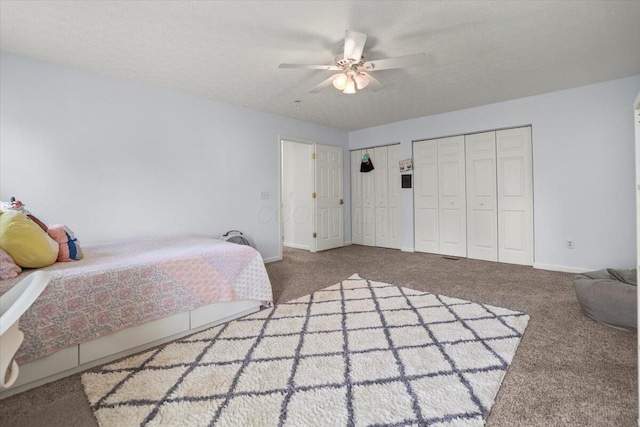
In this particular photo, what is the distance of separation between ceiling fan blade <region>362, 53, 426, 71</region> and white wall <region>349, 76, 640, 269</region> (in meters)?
2.59

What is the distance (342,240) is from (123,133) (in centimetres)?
399

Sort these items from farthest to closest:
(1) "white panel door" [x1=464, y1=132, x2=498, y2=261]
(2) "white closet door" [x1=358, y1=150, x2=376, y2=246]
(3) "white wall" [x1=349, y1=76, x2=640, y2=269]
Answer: (2) "white closet door" [x1=358, y1=150, x2=376, y2=246] → (1) "white panel door" [x1=464, y1=132, x2=498, y2=261] → (3) "white wall" [x1=349, y1=76, x2=640, y2=269]

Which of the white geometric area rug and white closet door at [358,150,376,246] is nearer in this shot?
the white geometric area rug

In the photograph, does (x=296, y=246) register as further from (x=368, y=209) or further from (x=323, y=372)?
(x=323, y=372)

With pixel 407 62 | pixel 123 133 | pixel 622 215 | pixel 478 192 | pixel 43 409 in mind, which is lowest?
pixel 43 409

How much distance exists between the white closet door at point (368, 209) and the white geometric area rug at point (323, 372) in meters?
3.36

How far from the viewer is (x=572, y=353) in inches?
75.4

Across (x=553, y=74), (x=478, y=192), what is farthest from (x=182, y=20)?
(x=478, y=192)

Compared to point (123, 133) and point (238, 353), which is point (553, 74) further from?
Answer: point (123, 133)

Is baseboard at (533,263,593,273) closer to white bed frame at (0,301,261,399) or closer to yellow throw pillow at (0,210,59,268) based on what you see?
white bed frame at (0,301,261,399)

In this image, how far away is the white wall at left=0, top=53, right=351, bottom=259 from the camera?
2.76 m

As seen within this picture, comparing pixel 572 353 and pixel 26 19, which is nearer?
pixel 572 353

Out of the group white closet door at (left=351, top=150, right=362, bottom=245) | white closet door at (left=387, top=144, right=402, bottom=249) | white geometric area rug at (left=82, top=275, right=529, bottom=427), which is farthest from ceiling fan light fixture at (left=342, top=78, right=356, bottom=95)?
white closet door at (left=351, top=150, right=362, bottom=245)

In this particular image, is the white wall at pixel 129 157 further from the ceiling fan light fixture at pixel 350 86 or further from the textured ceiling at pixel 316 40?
the ceiling fan light fixture at pixel 350 86
